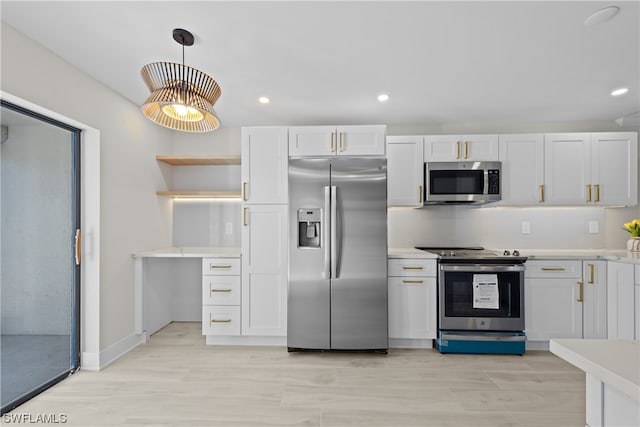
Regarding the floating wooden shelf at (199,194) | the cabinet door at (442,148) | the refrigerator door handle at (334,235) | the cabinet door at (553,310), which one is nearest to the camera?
the refrigerator door handle at (334,235)

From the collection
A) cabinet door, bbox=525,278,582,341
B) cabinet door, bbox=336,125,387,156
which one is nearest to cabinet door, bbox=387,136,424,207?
cabinet door, bbox=336,125,387,156

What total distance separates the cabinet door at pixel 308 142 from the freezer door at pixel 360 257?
0.28 m

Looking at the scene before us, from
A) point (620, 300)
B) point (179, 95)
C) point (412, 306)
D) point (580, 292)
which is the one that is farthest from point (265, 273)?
point (620, 300)

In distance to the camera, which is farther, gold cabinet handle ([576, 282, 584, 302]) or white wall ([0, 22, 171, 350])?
gold cabinet handle ([576, 282, 584, 302])

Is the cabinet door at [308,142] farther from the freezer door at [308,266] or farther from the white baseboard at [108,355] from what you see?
the white baseboard at [108,355]

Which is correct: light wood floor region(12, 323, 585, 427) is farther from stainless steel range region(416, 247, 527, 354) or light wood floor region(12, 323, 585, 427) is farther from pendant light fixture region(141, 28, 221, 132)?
pendant light fixture region(141, 28, 221, 132)

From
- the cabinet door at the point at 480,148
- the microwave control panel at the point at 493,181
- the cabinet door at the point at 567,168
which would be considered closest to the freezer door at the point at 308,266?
the cabinet door at the point at 480,148

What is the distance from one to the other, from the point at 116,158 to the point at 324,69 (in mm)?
1989

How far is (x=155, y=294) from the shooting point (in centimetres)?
352

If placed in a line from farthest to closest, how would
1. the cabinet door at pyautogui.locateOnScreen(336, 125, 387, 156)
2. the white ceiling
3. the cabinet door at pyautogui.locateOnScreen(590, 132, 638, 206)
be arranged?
1. the cabinet door at pyautogui.locateOnScreen(590, 132, 638, 206)
2. the cabinet door at pyautogui.locateOnScreen(336, 125, 387, 156)
3. the white ceiling

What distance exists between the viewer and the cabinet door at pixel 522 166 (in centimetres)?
330

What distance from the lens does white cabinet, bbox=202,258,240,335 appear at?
3.11 metres

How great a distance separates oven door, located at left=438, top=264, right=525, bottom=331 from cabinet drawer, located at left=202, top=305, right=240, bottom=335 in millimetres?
1954

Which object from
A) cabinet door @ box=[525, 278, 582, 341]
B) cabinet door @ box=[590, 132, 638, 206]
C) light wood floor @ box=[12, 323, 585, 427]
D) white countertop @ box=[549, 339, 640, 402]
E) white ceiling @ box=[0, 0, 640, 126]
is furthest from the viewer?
cabinet door @ box=[590, 132, 638, 206]
